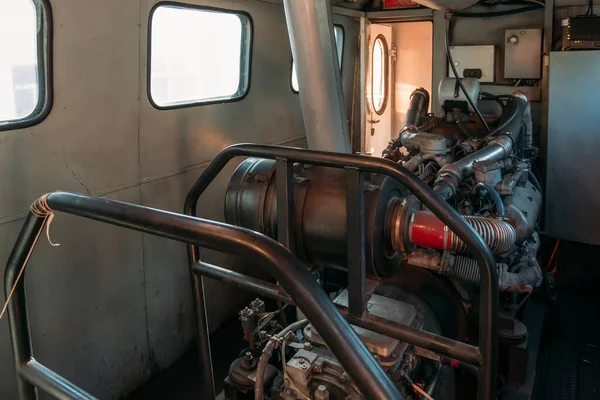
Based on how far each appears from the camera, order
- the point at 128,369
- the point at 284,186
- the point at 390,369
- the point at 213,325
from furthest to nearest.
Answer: the point at 213,325, the point at 128,369, the point at 390,369, the point at 284,186

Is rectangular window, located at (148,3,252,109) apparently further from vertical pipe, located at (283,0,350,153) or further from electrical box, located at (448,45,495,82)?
electrical box, located at (448,45,495,82)

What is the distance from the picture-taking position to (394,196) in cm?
145

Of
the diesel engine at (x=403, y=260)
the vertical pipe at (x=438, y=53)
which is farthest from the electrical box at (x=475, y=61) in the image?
the diesel engine at (x=403, y=260)

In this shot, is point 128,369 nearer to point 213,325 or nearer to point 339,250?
point 213,325

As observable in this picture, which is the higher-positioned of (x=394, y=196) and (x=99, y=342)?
(x=394, y=196)

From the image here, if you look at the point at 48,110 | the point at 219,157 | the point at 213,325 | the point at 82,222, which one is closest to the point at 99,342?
the point at 82,222

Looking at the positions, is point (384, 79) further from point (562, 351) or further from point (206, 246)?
point (206, 246)

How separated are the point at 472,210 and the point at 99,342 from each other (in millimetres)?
1782

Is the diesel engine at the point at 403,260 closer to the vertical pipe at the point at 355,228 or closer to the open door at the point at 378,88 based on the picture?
the vertical pipe at the point at 355,228

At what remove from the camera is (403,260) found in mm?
2133

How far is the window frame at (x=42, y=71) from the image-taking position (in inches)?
77.8

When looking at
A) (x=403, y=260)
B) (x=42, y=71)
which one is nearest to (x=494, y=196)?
(x=403, y=260)

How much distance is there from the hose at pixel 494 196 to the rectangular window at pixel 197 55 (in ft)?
4.93

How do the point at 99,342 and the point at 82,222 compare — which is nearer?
the point at 82,222
